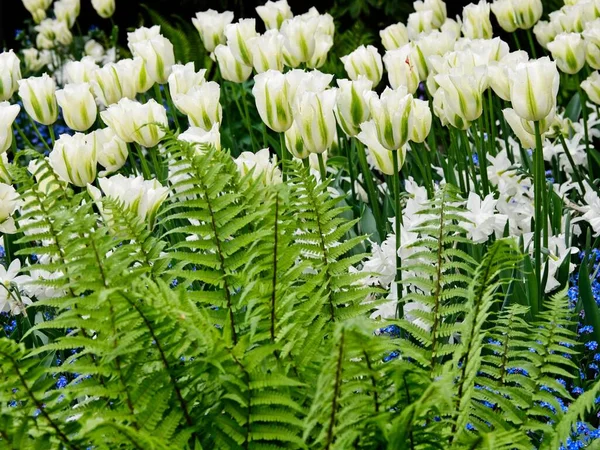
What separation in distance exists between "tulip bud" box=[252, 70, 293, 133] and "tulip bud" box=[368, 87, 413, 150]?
1.00 feet

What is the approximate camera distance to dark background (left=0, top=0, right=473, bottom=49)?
6.21m

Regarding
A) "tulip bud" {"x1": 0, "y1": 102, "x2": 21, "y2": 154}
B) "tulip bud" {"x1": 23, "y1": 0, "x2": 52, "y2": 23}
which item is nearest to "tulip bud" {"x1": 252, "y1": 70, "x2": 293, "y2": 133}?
"tulip bud" {"x1": 0, "y1": 102, "x2": 21, "y2": 154}

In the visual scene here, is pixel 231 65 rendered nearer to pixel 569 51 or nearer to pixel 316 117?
pixel 316 117

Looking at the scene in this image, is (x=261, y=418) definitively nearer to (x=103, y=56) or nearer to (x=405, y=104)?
(x=405, y=104)

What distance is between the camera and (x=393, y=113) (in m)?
2.39

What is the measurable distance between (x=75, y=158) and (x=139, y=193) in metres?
0.36

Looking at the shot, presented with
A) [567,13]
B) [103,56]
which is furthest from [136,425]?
[103,56]

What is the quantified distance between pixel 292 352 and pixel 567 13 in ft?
7.96

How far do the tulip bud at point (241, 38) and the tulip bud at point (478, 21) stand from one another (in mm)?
958

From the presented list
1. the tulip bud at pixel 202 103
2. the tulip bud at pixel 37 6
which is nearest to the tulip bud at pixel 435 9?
the tulip bud at pixel 202 103

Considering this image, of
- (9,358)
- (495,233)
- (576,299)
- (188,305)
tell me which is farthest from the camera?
(495,233)

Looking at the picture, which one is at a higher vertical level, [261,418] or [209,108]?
[209,108]

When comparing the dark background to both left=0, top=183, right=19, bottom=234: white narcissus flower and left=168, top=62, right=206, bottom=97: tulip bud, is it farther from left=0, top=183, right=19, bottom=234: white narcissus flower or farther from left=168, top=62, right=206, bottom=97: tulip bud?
left=0, top=183, right=19, bottom=234: white narcissus flower

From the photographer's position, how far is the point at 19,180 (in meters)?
1.81
